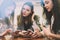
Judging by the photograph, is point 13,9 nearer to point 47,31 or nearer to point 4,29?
point 4,29

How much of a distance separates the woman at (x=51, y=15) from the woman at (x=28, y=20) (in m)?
0.08

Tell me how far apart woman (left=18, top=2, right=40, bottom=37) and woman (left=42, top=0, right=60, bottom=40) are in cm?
8

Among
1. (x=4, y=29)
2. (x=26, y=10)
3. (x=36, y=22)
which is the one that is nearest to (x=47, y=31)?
(x=36, y=22)

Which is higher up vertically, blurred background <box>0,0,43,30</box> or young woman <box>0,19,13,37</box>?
blurred background <box>0,0,43,30</box>

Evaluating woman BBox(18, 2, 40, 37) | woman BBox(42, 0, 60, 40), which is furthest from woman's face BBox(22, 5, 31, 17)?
woman BBox(42, 0, 60, 40)

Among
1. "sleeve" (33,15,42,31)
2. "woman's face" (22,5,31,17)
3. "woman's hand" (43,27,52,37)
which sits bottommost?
"woman's hand" (43,27,52,37)

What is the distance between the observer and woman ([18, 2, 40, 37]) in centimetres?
111

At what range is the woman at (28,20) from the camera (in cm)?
111

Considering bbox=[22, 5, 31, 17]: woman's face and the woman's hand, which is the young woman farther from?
the woman's hand

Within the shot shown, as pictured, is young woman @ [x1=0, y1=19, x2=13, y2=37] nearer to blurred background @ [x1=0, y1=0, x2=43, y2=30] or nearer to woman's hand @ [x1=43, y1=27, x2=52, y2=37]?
blurred background @ [x1=0, y1=0, x2=43, y2=30]

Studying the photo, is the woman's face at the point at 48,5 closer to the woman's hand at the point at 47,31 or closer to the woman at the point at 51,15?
the woman at the point at 51,15

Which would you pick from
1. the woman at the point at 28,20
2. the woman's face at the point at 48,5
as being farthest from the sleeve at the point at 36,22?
the woman's face at the point at 48,5

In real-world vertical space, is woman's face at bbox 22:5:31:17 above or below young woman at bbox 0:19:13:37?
above

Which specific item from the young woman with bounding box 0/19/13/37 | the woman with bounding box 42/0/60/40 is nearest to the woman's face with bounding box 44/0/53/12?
the woman with bounding box 42/0/60/40
